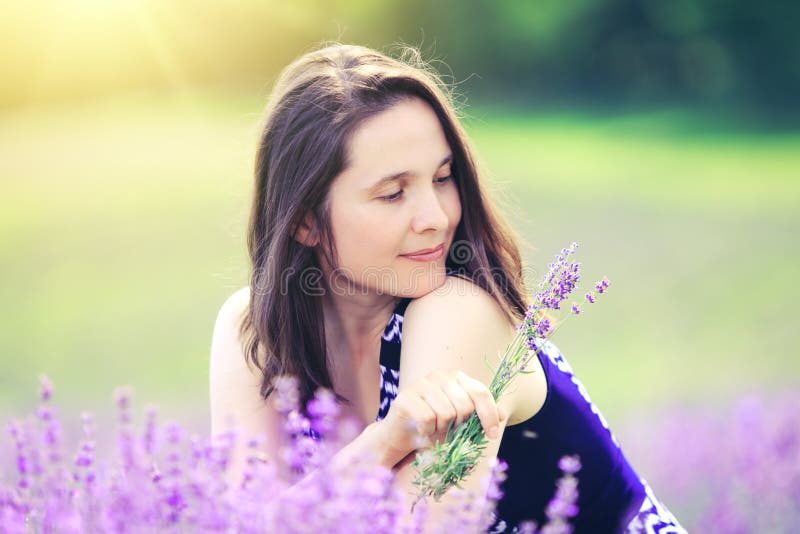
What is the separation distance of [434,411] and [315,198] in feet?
2.84

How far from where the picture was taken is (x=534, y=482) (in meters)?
2.12

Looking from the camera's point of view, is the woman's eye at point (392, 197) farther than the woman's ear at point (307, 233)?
No

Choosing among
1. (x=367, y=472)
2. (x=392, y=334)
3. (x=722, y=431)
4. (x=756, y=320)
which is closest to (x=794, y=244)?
(x=756, y=320)

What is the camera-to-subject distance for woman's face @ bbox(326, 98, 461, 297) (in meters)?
2.01

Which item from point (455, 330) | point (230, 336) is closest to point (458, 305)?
point (455, 330)

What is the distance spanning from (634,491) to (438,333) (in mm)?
736

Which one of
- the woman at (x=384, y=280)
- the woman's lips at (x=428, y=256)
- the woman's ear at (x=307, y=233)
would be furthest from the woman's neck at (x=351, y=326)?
the woman's lips at (x=428, y=256)

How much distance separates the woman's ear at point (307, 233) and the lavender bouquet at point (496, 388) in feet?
2.46

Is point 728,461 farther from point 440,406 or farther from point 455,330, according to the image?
point 440,406

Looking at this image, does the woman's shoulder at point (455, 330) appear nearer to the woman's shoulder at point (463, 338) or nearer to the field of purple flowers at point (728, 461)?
→ the woman's shoulder at point (463, 338)

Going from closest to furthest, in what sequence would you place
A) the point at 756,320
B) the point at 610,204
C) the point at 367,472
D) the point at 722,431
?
1. the point at 367,472
2. the point at 722,431
3. the point at 756,320
4. the point at 610,204

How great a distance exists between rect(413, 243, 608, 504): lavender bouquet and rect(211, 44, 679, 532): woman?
0.81 feet

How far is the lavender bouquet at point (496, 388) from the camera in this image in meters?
1.37

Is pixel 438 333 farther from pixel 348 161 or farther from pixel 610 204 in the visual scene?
pixel 610 204
